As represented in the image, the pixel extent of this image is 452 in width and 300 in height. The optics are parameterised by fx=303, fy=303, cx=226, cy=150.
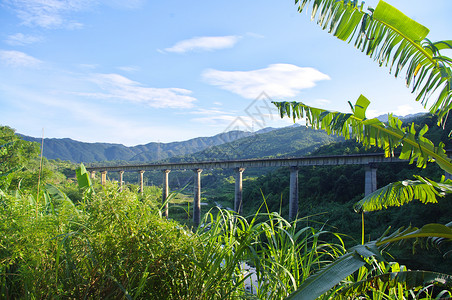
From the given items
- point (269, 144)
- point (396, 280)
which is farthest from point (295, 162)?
point (269, 144)

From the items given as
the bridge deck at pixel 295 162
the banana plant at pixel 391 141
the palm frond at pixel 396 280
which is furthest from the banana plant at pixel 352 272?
the bridge deck at pixel 295 162

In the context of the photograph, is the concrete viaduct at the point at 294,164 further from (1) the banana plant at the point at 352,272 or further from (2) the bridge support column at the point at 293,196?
(1) the banana plant at the point at 352,272

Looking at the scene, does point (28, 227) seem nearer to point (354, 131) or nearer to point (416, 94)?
point (354, 131)

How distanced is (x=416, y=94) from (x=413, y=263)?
16.7m

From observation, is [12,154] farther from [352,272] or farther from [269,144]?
[269,144]

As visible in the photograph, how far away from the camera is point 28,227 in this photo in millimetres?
2105

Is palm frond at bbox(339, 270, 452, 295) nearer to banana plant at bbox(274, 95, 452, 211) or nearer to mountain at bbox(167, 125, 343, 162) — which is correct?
banana plant at bbox(274, 95, 452, 211)

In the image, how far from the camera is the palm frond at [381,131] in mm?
3174

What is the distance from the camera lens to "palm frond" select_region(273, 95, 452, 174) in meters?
3.17

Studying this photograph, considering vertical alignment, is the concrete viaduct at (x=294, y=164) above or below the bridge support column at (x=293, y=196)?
above

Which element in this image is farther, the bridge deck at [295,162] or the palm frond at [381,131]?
the bridge deck at [295,162]

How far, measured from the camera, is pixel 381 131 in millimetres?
3477

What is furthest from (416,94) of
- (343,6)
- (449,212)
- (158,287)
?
(449,212)

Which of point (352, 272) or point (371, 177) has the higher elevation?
point (352, 272)
